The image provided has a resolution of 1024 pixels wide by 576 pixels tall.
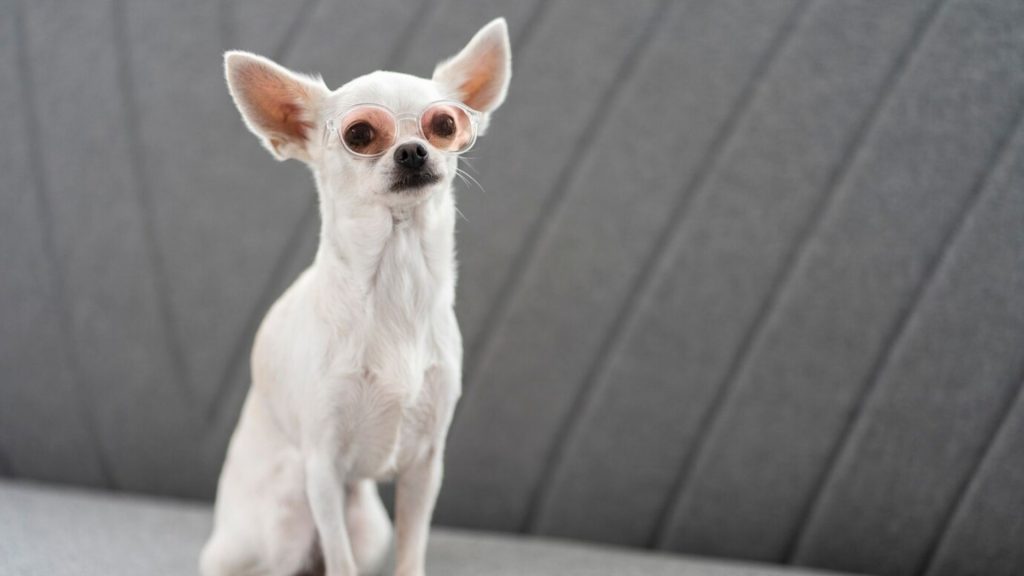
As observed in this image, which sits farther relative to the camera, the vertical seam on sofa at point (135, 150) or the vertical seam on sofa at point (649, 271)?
the vertical seam on sofa at point (135, 150)

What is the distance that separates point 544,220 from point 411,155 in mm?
651

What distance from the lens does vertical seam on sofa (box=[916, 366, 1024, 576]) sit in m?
1.27

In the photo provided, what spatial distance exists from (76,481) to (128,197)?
0.52m

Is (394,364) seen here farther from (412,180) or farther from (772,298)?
(772,298)

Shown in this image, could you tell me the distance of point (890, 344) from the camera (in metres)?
1.32

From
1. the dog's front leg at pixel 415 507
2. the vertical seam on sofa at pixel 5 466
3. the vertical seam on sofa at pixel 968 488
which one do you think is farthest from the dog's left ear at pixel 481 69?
the vertical seam on sofa at pixel 5 466

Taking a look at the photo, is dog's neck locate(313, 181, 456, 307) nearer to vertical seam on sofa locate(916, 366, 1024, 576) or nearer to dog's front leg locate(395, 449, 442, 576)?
dog's front leg locate(395, 449, 442, 576)

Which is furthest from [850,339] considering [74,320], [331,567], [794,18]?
[74,320]

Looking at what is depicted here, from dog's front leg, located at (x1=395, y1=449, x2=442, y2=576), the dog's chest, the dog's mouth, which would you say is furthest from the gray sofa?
the dog's mouth

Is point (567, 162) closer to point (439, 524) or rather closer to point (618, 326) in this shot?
point (618, 326)

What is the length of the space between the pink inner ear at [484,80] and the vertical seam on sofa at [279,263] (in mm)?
556

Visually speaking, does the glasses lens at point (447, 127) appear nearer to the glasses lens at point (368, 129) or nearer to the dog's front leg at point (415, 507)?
the glasses lens at point (368, 129)

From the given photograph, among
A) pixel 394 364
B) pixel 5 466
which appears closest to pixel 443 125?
pixel 394 364

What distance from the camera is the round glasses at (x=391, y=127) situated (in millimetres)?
808
